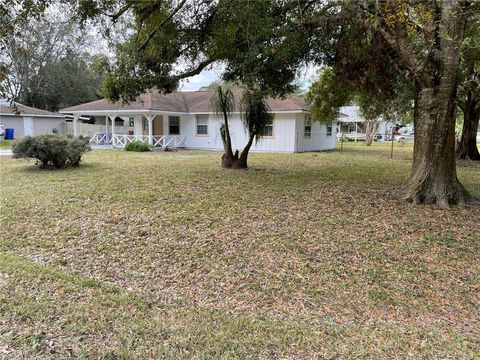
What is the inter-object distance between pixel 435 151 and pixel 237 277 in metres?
4.55

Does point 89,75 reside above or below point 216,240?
above

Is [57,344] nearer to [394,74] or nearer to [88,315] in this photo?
[88,315]

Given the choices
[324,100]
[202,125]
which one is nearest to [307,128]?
[324,100]

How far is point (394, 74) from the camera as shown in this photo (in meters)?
9.05

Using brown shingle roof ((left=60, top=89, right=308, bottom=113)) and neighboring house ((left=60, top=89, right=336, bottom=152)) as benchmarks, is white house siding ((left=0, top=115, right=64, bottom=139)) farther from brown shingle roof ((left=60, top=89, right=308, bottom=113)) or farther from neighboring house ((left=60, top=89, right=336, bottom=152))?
neighboring house ((left=60, top=89, right=336, bottom=152))

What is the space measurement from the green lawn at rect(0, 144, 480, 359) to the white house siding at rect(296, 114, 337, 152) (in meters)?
13.5

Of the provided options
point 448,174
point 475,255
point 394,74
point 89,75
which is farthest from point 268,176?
point 89,75

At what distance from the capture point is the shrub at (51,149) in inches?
436

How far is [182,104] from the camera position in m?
23.2

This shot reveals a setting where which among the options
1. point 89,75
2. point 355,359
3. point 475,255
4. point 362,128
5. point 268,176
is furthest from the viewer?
point 362,128

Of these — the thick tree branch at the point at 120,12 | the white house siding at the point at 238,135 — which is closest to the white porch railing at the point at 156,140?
the white house siding at the point at 238,135

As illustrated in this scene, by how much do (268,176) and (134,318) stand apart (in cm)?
745

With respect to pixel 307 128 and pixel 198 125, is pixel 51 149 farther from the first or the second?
pixel 307 128

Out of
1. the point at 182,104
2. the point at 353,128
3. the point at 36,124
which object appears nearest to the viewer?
the point at 182,104
